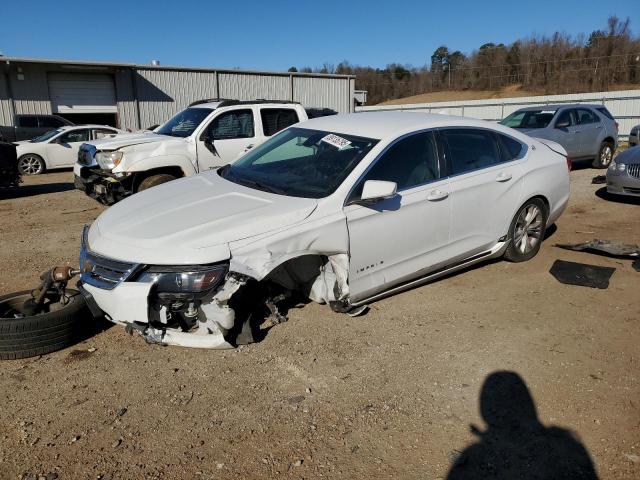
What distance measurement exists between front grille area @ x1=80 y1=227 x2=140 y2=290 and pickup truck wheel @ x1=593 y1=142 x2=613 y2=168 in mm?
13798

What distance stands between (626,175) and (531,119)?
4.66 meters

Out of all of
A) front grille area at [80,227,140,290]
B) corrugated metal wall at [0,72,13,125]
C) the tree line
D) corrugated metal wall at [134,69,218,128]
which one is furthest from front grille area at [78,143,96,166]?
the tree line

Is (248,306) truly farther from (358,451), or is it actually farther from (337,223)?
(358,451)

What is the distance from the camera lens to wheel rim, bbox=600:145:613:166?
14.0m

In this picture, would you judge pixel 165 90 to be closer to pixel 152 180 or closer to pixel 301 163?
pixel 152 180

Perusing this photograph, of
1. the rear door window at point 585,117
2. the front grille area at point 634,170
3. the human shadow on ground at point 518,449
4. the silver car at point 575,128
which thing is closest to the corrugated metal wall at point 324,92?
the silver car at point 575,128

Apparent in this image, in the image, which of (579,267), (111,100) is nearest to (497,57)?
(111,100)

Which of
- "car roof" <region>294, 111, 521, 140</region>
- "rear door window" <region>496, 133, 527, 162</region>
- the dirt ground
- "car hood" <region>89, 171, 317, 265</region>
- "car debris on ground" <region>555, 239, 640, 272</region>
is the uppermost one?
"car roof" <region>294, 111, 521, 140</region>

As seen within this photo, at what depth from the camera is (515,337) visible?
4.10m

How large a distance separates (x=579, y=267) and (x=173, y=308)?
4448mm

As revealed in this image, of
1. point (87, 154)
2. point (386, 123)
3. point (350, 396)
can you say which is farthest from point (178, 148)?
point (350, 396)

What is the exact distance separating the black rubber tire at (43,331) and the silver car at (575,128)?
454 inches

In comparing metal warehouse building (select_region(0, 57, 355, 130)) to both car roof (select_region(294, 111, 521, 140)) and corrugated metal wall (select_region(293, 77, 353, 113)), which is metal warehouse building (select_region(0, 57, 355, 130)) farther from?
car roof (select_region(294, 111, 521, 140))

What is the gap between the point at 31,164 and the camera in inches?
576
